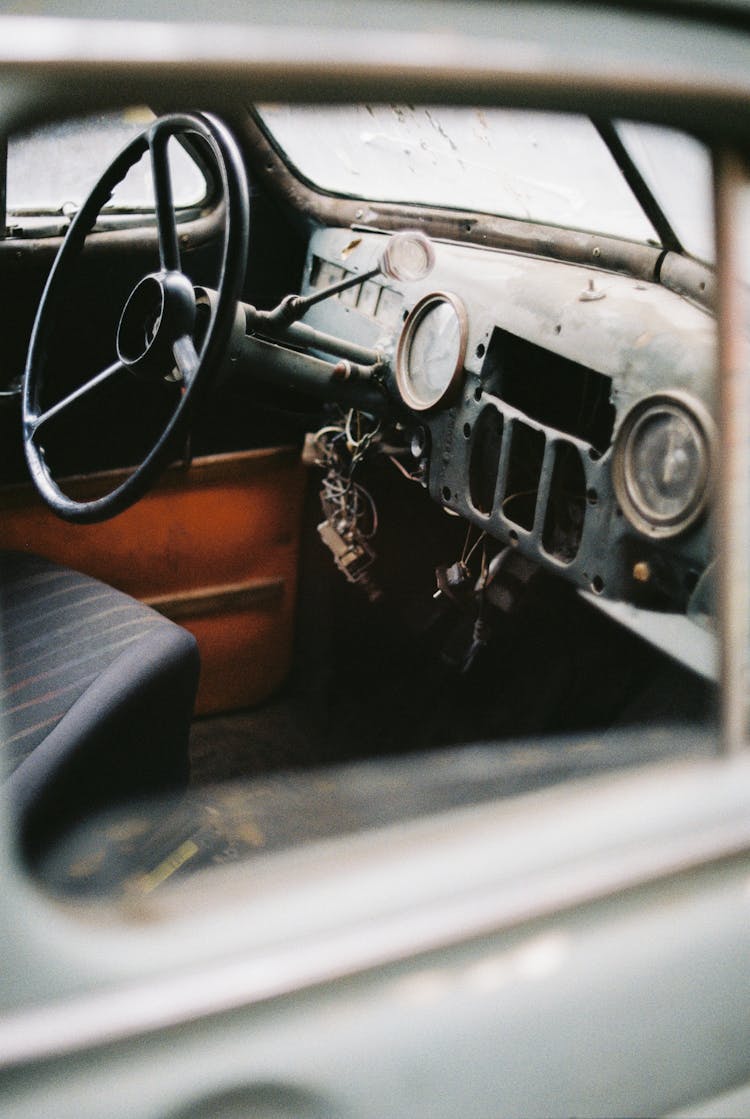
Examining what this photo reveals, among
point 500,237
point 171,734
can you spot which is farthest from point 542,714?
point 500,237

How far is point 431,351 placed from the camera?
197cm

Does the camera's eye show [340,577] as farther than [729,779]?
Yes

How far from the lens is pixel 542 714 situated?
2029 millimetres

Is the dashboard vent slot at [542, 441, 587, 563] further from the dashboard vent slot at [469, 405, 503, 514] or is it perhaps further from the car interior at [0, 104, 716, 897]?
the dashboard vent slot at [469, 405, 503, 514]

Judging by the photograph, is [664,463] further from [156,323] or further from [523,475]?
[156,323]

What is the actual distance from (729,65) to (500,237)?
1228 millimetres

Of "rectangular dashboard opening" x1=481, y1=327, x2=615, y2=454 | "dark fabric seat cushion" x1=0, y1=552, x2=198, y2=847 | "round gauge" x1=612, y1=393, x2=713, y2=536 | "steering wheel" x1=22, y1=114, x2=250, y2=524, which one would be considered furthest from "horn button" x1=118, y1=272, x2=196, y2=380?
"round gauge" x1=612, y1=393, x2=713, y2=536

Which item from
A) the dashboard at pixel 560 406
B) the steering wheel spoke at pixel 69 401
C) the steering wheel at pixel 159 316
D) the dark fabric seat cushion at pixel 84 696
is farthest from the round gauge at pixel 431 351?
the dark fabric seat cushion at pixel 84 696

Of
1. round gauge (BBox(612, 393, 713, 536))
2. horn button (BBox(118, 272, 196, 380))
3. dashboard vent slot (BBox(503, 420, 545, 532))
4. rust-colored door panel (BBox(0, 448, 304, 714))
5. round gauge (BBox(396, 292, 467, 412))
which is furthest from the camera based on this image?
rust-colored door panel (BBox(0, 448, 304, 714))

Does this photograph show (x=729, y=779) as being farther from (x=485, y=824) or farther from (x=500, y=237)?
(x=500, y=237)

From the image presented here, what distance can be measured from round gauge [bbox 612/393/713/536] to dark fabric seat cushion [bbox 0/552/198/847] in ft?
2.64

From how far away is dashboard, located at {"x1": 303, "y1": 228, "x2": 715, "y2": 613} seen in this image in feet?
4.30

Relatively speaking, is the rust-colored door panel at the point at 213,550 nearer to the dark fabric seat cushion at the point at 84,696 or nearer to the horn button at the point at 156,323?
the dark fabric seat cushion at the point at 84,696

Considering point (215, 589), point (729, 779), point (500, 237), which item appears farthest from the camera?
point (215, 589)
